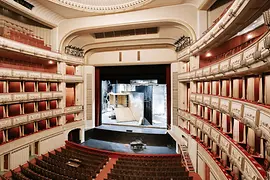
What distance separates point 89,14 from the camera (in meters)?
12.2

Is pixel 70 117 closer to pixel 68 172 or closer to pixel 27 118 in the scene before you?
pixel 27 118

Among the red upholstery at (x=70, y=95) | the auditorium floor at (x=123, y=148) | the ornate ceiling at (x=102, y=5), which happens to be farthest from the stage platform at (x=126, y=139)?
the ornate ceiling at (x=102, y=5)

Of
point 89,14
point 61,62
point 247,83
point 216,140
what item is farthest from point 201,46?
point 61,62

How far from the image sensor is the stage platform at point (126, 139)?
43.1ft

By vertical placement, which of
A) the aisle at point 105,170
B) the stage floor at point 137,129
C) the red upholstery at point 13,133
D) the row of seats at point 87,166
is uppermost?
the red upholstery at point 13,133

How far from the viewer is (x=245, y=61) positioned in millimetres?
4629

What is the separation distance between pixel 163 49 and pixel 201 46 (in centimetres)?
576

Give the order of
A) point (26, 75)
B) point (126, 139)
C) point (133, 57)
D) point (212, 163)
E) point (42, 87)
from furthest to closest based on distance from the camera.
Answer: point (133, 57) → point (126, 139) → point (42, 87) → point (26, 75) → point (212, 163)

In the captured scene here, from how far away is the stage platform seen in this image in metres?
13.2

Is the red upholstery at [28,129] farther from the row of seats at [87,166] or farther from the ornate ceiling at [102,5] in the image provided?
the ornate ceiling at [102,5]

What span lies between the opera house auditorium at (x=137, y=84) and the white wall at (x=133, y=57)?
0.09m

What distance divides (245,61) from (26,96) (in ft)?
37.8

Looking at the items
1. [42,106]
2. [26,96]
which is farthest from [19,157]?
[42,106]

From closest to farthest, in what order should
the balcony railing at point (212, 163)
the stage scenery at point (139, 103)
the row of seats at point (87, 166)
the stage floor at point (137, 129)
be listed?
the balcony railing at point (212, 163)
the row of seats at point (87, 166)
the stage floor at point (137, 129)
the stage scenery at point (139, 103)
